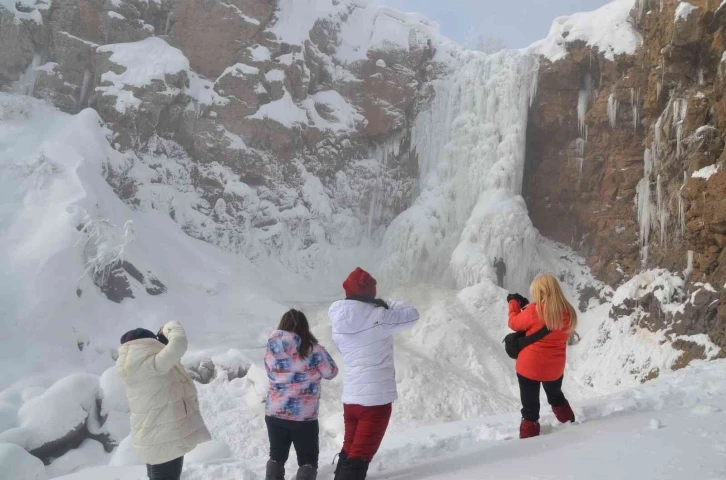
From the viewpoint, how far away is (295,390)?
10.3 ft

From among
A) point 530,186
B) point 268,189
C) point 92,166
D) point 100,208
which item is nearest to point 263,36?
point 268,189

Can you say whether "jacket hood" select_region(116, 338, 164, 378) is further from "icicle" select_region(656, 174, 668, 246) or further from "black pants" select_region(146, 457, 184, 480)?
"icicle" select_region(656, 174, 668, 246)

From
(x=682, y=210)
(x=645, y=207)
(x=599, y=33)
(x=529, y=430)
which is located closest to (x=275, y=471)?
(x=529, y=430)

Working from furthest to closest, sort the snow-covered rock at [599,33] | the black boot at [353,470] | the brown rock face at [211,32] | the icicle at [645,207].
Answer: the brown rock face at [211,32]
the snow-covered rock at [599,33]
the icicle at [645,207]
the black boot at [353,470]

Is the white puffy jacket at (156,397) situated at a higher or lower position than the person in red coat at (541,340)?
lower

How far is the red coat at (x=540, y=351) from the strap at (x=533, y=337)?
0.08 feet

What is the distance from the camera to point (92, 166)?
45.6ft

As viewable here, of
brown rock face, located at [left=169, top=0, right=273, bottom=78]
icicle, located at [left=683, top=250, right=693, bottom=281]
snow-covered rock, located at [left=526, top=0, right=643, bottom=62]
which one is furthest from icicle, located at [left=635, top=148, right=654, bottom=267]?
brown rock face, located at [left=169, top=0, right=273, bottom=78]

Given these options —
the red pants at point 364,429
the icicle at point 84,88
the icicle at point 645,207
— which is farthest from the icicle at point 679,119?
the icicle at point 84,88

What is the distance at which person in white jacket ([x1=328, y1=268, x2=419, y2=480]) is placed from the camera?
300cm

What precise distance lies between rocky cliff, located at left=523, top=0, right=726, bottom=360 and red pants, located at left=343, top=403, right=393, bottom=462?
9708mm

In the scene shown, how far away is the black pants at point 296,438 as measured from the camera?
3160mm

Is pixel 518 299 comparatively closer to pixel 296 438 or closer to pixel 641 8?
pixel 296 438

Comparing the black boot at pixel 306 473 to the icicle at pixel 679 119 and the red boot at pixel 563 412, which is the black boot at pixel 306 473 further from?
the icicle at pixel 679 119
